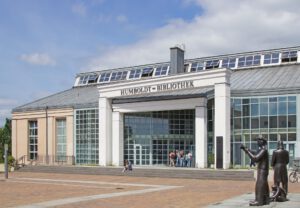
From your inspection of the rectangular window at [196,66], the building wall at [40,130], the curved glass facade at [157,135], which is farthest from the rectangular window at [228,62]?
the building wall at [40,130]

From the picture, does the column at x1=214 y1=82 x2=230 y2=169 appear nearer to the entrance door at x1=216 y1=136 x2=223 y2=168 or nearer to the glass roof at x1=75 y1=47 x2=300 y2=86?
the entrance door at x1=216 y1=136 x2=223 y2=168

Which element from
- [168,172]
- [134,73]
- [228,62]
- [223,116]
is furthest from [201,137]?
[134,73]

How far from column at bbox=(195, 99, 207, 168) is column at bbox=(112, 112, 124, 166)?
7.48 meters

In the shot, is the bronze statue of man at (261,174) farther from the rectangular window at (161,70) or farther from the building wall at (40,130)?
the rectangular window at (161,70)

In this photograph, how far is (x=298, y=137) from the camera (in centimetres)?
3503

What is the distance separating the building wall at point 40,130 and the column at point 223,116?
16.6 metres

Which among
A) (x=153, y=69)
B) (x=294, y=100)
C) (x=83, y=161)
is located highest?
(x=153, y=69)

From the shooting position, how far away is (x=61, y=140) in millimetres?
49031

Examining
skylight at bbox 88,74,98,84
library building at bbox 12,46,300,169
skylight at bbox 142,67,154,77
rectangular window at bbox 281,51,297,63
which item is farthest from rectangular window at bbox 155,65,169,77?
rectangular window at bbox 281,51,297,63

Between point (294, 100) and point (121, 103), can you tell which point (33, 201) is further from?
point (121, 103)

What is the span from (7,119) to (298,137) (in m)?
45.6

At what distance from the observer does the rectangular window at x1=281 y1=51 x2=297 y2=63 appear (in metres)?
45.2

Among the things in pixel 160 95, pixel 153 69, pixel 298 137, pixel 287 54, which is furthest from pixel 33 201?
pixel 153 69

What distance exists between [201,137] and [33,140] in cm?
2010
